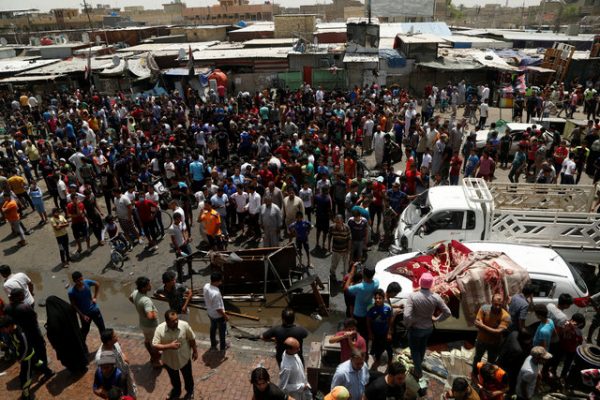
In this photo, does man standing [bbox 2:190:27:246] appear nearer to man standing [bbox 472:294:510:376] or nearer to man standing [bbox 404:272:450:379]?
man standing [bbox 404:272:450:379]

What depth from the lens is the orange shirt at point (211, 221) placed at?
9758 mm

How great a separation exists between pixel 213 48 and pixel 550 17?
320 ft

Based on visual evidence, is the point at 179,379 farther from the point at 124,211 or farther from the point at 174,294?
the point at 124,211

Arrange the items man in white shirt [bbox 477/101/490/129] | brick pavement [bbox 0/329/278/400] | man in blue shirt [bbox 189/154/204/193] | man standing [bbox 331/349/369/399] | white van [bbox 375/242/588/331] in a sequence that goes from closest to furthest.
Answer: man standing [bbox 331/349/369/399], brick pavement [bbox 0/329/278/400], white van [bbox 375/242/588/331], man in blue shirt [bbox 189/154/204/193], man in white shirt [bbox 477/101/490/129]

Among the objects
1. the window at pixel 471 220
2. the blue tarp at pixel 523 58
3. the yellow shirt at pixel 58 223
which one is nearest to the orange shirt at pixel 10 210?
the yellow shirt at pixel 58 223

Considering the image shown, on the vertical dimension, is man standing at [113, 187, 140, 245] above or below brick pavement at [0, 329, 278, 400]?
above

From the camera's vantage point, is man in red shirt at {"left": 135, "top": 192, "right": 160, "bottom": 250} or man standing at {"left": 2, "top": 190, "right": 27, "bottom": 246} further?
man standing at {"left": 2, "top": 190, "right": 27, "bottom": 246}

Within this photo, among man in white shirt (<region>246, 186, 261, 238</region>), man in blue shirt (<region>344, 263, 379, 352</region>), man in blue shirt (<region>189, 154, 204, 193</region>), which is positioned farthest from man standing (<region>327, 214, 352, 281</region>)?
man in blue shirt (<region>189, 154, 204, 193</region>)

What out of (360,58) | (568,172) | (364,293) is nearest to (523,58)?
(360,58)

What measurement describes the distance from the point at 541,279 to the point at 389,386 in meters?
3.85

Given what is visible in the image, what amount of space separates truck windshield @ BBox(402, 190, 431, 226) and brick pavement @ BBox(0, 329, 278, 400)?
4356 millimetres

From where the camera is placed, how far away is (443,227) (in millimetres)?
9031

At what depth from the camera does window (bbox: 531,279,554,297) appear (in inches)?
283

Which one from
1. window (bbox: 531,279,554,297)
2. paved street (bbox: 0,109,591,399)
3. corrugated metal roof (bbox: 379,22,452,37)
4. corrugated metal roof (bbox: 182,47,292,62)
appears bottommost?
paved street (bbox: 0,109,591,399)
